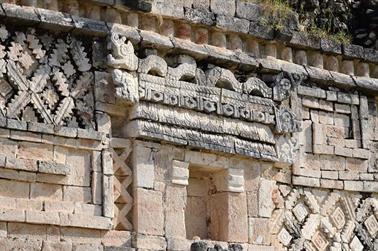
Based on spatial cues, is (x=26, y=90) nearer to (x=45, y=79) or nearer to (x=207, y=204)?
(x=45, y=79)

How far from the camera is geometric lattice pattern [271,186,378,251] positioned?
532 inches

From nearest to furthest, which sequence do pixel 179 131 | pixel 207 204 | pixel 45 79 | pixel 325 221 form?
1. pixel 45 79
2. pixel 179 131
3. pixel 207 204
4. pixel 325 221

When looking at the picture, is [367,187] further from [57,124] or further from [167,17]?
[57,124]

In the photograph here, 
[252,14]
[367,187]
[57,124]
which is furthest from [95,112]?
[367,187]

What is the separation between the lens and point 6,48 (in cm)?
1168

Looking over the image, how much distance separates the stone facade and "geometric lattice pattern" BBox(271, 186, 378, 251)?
0.05 ft

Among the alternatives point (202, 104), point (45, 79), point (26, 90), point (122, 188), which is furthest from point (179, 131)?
point (26, 90)

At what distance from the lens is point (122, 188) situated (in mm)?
12172

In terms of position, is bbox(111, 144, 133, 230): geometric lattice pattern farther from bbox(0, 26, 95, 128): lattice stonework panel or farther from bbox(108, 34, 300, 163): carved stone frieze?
bbox(0, 26, 95, 128): lattice stonework panel

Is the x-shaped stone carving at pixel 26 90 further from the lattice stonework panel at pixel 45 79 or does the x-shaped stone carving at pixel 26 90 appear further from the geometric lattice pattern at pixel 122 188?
the geometric lattice pattern at pixel 122 188

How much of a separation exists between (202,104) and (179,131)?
17.0 inches

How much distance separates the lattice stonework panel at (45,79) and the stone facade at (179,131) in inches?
0.5

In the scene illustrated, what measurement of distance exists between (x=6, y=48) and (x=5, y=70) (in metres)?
0.24

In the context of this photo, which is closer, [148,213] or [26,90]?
[26,90]
